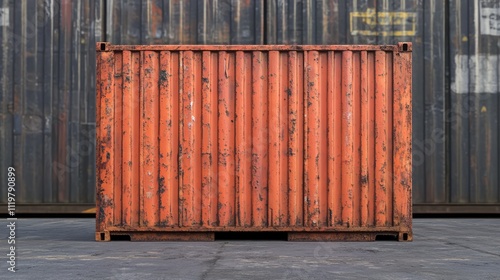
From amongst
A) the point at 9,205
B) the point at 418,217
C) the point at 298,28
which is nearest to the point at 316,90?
the point at 298,28

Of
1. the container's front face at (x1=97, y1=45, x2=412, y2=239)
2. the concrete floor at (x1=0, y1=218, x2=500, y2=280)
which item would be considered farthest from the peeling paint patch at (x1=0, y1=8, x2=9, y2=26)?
the container's front face at (x1=97, y1=45, x2=412, y2=239)

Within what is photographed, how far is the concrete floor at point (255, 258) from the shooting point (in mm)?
5949

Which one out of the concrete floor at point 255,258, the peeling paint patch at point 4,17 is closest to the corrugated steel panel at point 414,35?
the concrete floor at point 255,258

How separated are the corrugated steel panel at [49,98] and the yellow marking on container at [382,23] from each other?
5011 mm

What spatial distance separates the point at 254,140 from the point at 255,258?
7.36 feet

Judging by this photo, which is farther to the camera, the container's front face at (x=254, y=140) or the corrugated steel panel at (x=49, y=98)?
the corrugated steel panel at (x=49, y=98)

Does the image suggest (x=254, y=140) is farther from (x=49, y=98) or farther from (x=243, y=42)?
(x=49, y=98)

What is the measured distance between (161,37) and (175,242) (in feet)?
17.7

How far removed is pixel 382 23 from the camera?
13180 mm

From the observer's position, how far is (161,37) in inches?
513

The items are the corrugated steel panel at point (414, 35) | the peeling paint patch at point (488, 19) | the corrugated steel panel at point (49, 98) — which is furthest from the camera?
the peeling paint patch at point (488, 19)

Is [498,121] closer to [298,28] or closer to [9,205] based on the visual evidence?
[298,28]

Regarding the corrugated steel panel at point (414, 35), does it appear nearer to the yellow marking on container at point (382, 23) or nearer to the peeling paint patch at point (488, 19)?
the yellow marking on container at point (382, 23)

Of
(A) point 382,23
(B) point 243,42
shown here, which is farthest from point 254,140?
(A) point 382,23
